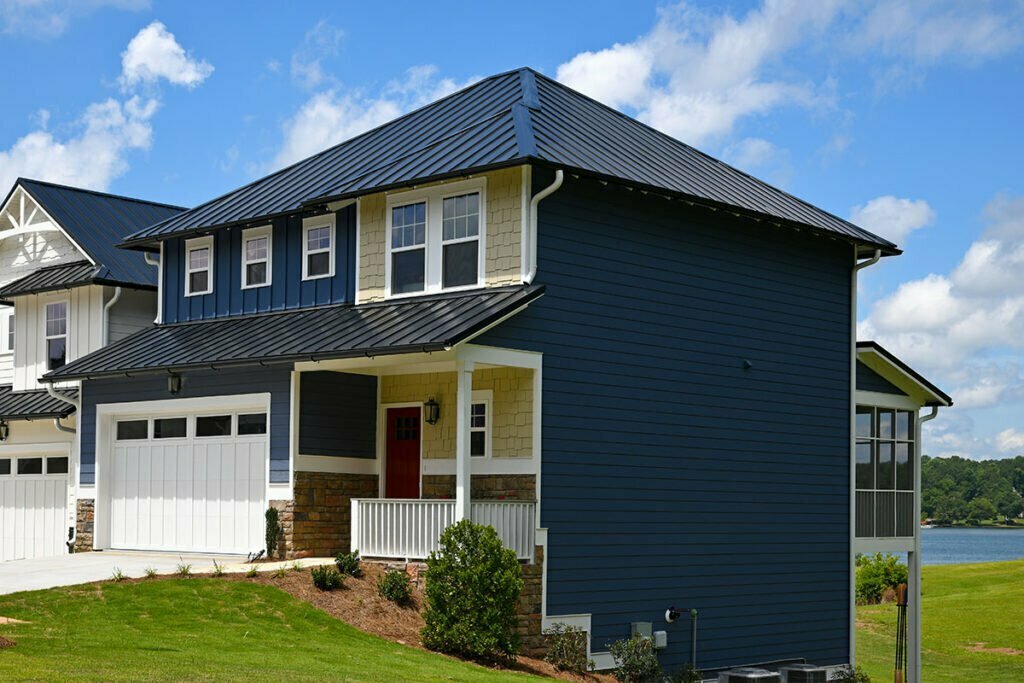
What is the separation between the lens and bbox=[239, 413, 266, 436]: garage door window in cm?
2117

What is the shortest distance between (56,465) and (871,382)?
616 inches

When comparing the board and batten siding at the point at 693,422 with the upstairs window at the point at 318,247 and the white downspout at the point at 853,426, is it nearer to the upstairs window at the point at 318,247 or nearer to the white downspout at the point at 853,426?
the white downspout at the point at 853,426

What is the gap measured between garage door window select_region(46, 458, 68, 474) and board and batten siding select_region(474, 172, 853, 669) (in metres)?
12.2

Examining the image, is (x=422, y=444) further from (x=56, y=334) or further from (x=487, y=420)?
(x=56, y=334)

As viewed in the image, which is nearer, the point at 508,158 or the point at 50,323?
the point at 508,158

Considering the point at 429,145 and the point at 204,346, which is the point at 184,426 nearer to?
the point at 204,346

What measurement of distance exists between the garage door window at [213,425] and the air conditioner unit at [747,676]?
336 inches

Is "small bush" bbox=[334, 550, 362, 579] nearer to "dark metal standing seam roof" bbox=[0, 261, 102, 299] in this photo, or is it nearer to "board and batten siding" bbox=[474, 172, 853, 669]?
"board and batten siding" bbox=[474, 172, 853, 669]

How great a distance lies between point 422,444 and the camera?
20719mm

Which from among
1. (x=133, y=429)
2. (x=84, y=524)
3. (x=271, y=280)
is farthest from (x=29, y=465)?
(x=271, y=280)

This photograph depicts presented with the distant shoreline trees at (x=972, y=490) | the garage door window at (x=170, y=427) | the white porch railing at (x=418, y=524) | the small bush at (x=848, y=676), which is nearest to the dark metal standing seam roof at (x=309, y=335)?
the garage door window at (x=170, y=427)

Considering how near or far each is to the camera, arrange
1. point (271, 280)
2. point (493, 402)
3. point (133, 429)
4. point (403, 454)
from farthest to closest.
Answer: point (133, 429) < point (271, 280) < point (403, 454) < point (493, 402)

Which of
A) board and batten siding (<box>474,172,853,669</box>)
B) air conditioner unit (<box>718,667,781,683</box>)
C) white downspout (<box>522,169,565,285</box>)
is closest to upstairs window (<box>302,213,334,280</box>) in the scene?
white downspout (<box>522,169,565,285</box>)

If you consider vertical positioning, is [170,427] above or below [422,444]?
above
